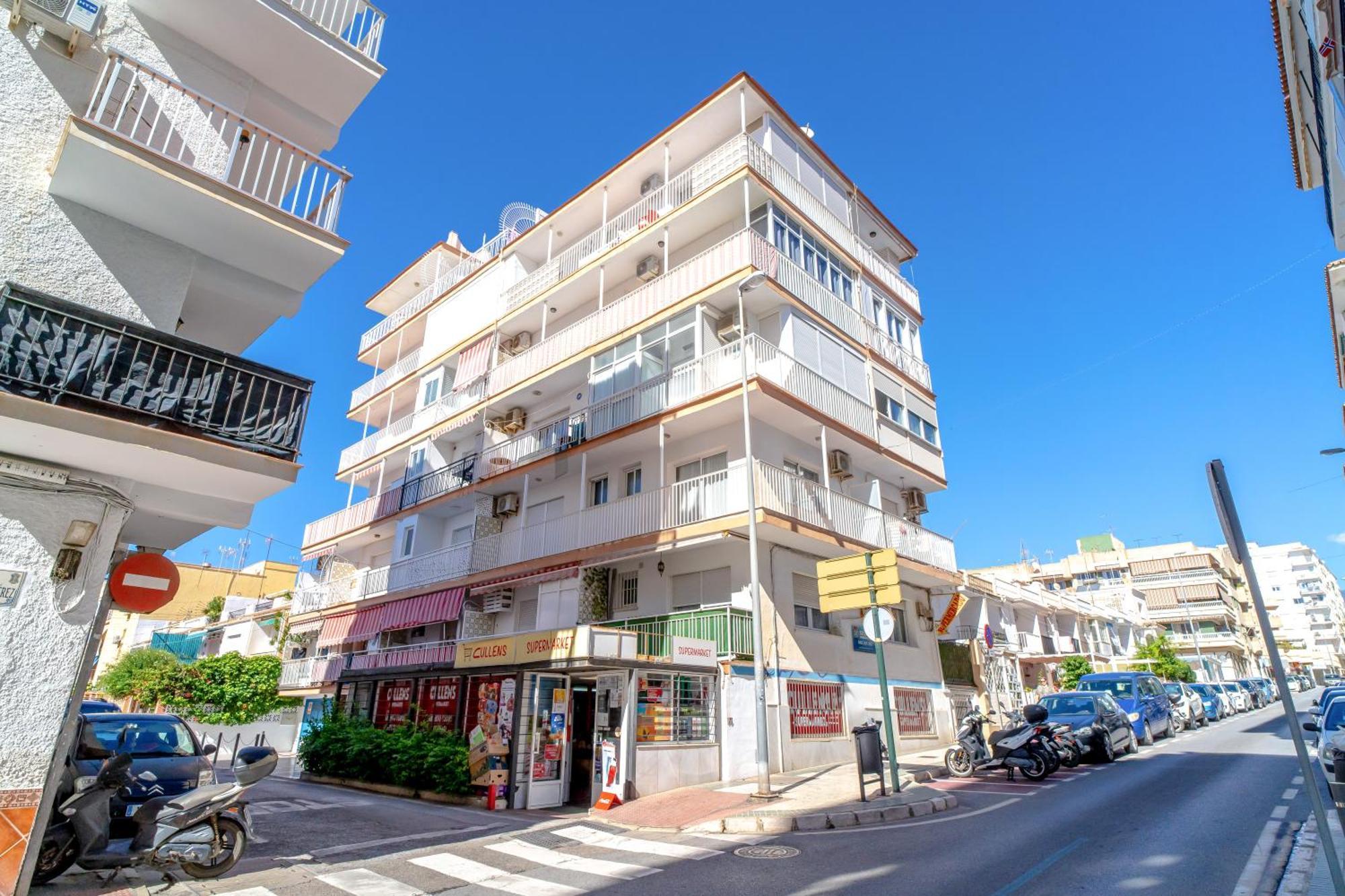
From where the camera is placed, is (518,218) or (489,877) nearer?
(489,877)

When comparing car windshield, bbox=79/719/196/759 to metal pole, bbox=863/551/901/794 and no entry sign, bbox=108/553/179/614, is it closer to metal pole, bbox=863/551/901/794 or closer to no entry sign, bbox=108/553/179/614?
no entry sign, bbox=108/553/179/614

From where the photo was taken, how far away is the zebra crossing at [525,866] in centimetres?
677

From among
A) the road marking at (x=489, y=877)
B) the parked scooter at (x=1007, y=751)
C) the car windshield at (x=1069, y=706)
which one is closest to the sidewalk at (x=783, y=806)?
the parked scooter at (x=1007, y=751)

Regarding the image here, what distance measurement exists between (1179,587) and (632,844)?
71.2 meters

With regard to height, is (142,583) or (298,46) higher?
(298,46)

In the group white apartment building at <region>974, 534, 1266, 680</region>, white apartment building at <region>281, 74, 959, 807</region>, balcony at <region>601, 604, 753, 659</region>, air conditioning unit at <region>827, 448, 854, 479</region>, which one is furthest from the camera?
white apartment building at <region>974, 534, 1266, 680</region>

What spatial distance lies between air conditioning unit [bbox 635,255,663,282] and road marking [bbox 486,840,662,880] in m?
16.3

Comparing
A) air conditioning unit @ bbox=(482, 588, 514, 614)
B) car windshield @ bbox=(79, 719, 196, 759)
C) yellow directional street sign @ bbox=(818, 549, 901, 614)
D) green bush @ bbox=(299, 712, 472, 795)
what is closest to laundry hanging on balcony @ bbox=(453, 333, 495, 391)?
air conditioning unit @ bbox=(482, 588, 514, 614)

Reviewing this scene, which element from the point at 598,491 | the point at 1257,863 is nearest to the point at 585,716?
the point at 598,491

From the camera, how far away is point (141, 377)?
6.45 metres

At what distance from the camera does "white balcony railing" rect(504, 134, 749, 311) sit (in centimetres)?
1970

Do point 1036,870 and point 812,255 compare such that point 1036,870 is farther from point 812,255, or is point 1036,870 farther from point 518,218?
point 518,218

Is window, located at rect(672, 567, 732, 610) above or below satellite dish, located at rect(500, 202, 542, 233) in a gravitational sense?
below

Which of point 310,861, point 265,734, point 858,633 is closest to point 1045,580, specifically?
point 858,633
